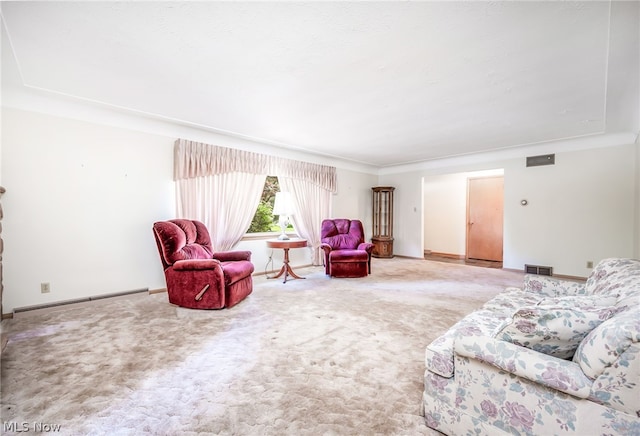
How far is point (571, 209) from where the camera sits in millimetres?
4562

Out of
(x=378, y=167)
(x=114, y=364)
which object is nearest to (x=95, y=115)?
(x=114, y=364)

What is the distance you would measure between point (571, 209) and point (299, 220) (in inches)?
185

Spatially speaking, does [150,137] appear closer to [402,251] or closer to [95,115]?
[95,115]

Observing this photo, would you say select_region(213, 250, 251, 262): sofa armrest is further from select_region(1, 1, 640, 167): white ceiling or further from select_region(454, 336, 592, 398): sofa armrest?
select_region(454, 336, 592, 398): sofa armrest

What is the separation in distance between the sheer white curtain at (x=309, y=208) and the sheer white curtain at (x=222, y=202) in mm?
690

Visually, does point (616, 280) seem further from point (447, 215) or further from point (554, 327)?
point (447, 215)

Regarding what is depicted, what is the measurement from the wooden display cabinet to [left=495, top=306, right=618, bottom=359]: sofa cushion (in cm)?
543

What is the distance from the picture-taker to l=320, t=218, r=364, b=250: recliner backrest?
4.99 meters

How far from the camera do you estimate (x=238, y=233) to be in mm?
4402

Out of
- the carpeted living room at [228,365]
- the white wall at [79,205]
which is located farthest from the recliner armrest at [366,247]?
the white wall at [79,205]

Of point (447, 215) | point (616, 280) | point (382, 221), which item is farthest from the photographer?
point (447, 215)

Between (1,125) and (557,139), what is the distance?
742cm

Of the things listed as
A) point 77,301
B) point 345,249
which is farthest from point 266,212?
point 77,301

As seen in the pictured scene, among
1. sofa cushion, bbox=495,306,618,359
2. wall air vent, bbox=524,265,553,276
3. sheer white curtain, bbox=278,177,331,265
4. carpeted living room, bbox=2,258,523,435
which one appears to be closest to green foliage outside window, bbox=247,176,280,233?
sheer white curtain, bbox=278,177,331,265
